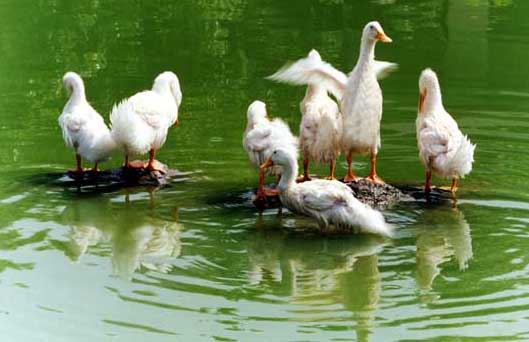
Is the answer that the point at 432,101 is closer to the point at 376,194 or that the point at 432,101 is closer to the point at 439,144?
the point at 439,144

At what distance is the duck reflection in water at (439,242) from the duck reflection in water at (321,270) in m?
0.38

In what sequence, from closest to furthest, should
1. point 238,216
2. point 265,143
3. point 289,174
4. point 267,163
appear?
point 289,174 → point 267,163 → point 238,216 → point 265,143

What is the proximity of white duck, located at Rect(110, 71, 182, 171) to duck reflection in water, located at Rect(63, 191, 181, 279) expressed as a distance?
0.58 m

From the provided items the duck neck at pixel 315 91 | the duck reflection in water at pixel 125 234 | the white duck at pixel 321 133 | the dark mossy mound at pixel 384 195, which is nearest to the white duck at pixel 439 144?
the dark mossy mound at pixel 384 195

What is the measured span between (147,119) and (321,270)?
135 inches

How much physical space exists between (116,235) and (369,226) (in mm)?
2398

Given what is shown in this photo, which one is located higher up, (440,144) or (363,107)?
(363,107)

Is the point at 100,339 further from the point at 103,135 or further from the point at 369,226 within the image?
the point at 103,135

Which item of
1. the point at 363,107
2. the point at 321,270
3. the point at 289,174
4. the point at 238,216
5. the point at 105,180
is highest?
the point at 363,107

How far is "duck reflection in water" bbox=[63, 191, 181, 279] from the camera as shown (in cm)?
1013

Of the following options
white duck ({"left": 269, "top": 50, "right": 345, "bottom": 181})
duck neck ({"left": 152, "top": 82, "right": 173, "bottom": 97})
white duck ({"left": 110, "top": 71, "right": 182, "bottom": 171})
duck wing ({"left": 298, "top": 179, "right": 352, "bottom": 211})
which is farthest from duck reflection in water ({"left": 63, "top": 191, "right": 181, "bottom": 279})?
duck neck ({"left": 152, "top": 82, "right": 173, "bottom": 97})

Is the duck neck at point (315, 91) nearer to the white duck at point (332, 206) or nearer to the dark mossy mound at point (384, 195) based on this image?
the dark mossy mound at point (384, 195)

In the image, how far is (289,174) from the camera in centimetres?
1093

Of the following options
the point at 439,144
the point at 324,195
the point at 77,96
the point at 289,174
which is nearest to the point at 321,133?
the point at 289,174
